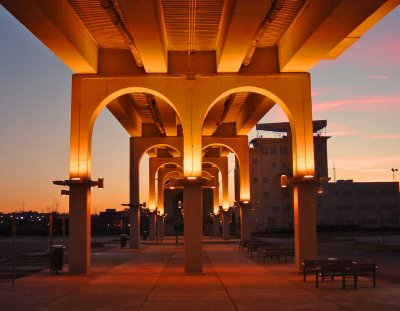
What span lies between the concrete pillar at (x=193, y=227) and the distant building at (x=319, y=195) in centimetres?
5949

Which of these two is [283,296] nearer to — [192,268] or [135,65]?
[192,268]

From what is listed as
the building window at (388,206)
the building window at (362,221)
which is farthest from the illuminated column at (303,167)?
the building window at (388,206)

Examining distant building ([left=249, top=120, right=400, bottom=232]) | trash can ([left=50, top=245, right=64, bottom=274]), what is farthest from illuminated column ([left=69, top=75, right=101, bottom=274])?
distant building ([left=249, top=120, right=400, bottom=232])

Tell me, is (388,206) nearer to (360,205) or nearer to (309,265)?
(360,205)

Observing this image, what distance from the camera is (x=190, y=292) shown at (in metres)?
16.1

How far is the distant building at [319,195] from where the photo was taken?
8452 cm

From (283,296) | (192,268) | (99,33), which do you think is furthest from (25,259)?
(283,296)

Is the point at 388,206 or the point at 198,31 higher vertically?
the point at 198,31

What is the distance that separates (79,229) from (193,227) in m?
3.97

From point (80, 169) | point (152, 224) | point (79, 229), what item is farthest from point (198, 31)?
point (152, 224)

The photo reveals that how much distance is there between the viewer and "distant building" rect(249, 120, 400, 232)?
8452 centimetres

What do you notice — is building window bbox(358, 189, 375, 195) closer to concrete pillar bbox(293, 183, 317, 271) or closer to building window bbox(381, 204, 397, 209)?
building window bbox(381, 204, 397, 209)

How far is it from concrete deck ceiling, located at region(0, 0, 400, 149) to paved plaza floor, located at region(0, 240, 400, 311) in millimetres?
6897

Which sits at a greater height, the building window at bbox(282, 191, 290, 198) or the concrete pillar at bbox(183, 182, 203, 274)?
the building window at bbox(282, 191, 290, 198)
